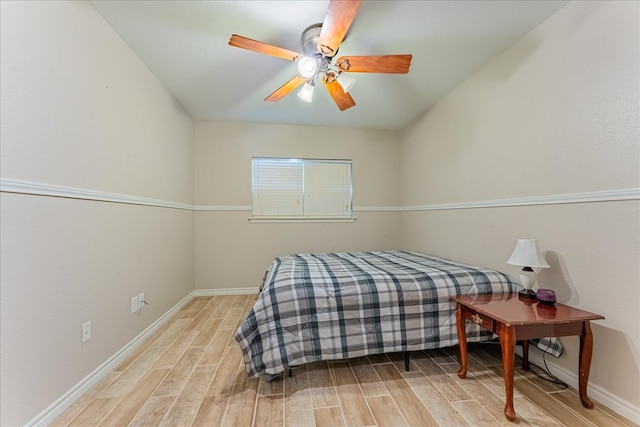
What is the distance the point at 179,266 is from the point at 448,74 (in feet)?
11.1

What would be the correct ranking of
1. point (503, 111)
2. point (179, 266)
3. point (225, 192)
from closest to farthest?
point (503, 111) → point (179, 266) → point (225, 192)

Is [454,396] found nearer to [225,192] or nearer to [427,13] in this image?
[427,13]

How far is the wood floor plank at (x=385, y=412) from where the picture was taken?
1351mm

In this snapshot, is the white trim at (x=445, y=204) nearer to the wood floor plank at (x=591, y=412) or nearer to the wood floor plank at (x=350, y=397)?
the wood floor plank at (x=591, y=412)

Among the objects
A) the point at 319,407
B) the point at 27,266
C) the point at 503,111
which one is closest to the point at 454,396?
the point at 319,407

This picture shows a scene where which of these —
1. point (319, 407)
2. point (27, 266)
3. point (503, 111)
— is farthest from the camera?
point (503, 111)

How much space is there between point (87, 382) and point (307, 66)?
7.90 feet

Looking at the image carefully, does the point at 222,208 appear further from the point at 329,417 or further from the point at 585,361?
the point at 585,361

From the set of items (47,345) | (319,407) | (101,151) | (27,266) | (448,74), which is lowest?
A: (319,407)

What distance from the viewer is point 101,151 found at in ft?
5.84

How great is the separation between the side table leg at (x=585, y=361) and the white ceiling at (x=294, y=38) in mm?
1918

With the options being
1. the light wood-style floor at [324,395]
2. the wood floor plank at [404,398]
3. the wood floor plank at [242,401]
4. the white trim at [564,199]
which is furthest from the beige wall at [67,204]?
the white trim at [564,199]

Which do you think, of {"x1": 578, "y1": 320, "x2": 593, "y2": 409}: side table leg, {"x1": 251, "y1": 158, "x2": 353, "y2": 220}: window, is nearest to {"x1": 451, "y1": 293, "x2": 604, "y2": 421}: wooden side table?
Answer: {"x1": 578, "y1": 320, "x2": 593, "y2": 409}: side table leg

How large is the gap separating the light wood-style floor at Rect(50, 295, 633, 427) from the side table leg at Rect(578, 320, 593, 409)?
0.05 meters
